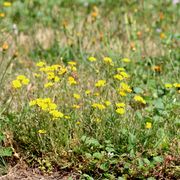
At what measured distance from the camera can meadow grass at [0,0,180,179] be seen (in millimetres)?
3124

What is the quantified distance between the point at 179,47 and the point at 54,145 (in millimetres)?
1987

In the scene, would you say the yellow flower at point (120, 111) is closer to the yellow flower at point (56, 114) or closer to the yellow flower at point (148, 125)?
the yellow flower at point (148, 125)

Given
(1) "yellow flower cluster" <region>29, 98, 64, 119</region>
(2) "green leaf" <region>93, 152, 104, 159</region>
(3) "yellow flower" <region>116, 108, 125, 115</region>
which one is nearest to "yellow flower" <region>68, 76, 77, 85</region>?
(1) "yellow flower cluster" <region>29, 98, 64, 119</region>

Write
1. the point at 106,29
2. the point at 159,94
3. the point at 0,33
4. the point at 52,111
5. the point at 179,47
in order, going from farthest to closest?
the point at 106,29
the point at 179,47
the point at 0,33
the point at 159,94
the point at 52,111

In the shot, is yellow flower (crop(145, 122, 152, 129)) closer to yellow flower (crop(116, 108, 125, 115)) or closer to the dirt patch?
yellow flower (crop(116, 108, 125, 115))

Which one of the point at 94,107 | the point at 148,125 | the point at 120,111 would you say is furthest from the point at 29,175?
the point at 148,125

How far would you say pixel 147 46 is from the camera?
5.00 meters

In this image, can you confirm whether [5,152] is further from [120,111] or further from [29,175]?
[120,111]

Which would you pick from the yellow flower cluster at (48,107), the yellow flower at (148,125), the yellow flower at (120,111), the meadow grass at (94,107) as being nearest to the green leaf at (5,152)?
the meadow grass at (94,107)

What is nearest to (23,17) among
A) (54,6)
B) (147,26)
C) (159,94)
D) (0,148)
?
(54,6)

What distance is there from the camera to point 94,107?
128 inches

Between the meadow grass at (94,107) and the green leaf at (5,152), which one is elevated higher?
the meadow grass at (94,107)

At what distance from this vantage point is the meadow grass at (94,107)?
3.12 meters

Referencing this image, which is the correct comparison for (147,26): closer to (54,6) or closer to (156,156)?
(54,6)
